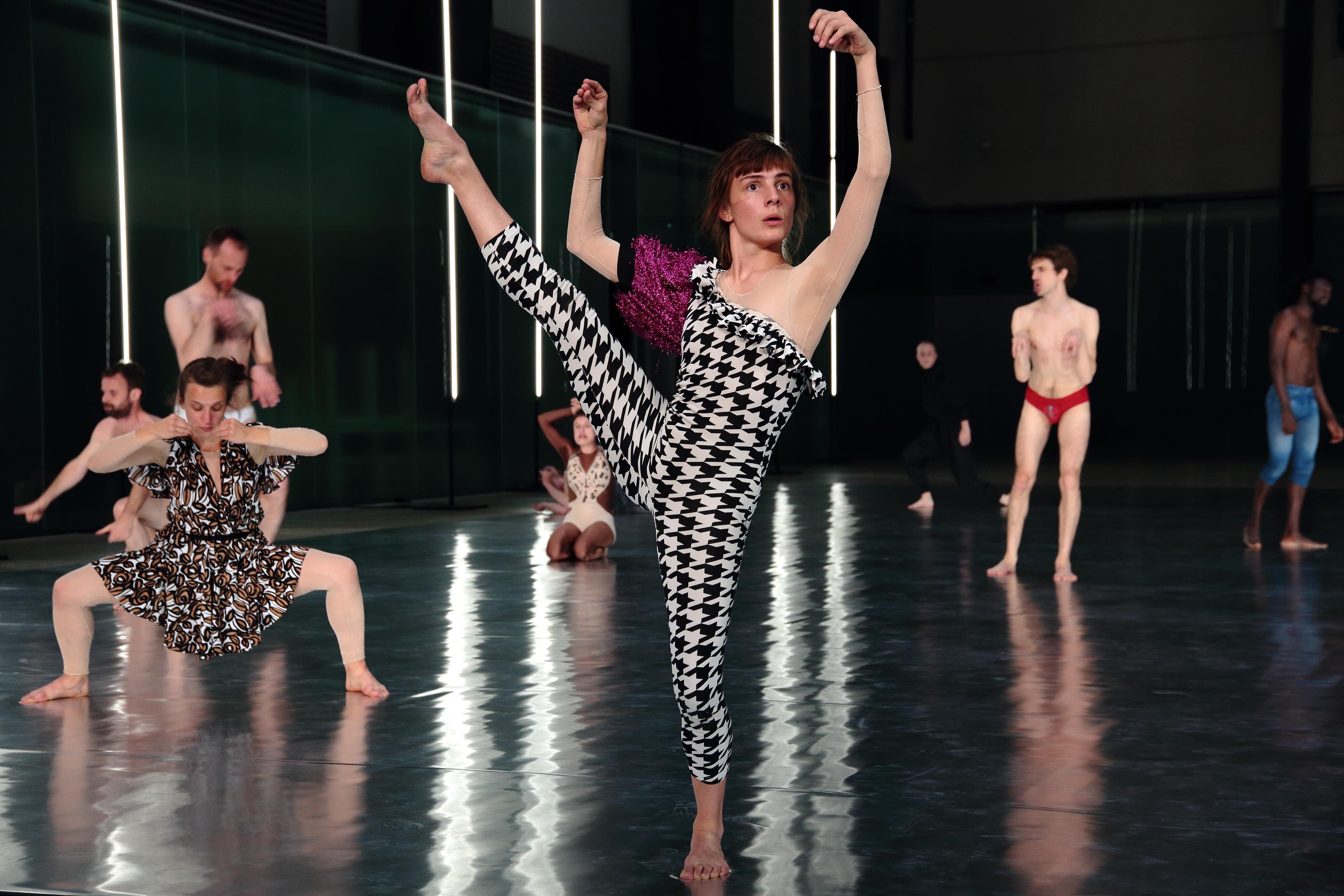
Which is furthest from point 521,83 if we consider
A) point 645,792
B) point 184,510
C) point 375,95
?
point 645,792

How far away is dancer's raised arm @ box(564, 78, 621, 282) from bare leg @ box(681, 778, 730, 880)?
3.88 feet

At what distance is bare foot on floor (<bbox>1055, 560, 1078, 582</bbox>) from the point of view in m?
8.80

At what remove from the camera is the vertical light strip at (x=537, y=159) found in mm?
16047

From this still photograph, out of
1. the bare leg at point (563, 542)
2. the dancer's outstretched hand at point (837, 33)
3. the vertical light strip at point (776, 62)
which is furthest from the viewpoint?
the vertical light strip at point (776, 62)

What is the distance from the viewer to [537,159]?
54.3 feet

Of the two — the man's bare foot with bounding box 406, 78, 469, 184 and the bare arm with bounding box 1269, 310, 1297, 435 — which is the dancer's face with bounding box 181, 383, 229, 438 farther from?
the bare arm with bounding box 1269, 310, 1297, 435

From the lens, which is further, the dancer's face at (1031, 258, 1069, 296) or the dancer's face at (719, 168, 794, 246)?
the dancer's face at (1031, 258, 1069, 296)

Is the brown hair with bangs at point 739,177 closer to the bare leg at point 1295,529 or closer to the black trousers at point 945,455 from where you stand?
the bare leg at point 1295,529

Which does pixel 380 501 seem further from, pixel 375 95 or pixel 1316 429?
pixel 1316 429

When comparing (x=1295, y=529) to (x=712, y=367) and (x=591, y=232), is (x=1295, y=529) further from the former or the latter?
(x=712, y=367)

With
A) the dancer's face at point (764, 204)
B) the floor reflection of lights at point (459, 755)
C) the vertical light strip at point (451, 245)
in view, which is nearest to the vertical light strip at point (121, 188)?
the vertical light strip at point (451, 245)

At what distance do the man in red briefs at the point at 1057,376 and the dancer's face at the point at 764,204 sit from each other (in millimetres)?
5462

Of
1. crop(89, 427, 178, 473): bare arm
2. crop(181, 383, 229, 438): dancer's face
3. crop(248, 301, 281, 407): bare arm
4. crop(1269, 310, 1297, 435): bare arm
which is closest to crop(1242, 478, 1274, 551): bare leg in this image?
crop(1269, 310, 1297, 435): bare arm

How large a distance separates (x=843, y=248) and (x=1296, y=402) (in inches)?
310
